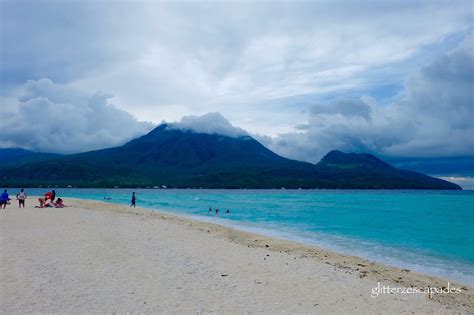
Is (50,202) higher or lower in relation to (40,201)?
lower

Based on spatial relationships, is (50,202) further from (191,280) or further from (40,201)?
(191,280)

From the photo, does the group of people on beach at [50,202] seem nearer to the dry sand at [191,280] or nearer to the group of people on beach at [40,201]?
the group of people on beach at [40,201]

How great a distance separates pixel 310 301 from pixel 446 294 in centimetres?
471

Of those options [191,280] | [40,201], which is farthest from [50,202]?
[191,280]

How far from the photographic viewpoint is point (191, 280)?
35.9ft

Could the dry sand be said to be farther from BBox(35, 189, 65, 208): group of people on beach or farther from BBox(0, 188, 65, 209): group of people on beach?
BBox(35, 189, 65, 208): group of people on beach

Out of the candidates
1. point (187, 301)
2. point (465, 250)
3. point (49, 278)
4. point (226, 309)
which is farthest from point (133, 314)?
point (465, 250)

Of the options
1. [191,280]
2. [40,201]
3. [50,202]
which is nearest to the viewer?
[191,280]

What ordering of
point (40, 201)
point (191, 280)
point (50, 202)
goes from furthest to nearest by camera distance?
point (50, 202) < point (40, 201) < point (191, 280)

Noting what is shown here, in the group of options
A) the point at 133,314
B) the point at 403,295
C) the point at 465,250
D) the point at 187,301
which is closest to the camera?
the point at 133,314

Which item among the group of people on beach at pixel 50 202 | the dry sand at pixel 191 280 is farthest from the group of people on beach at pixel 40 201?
the dry sand at pixel 191 280

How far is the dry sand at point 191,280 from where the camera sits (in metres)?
8.81

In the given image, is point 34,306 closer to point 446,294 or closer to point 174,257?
point 174,257

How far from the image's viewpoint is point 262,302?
30.1ft
